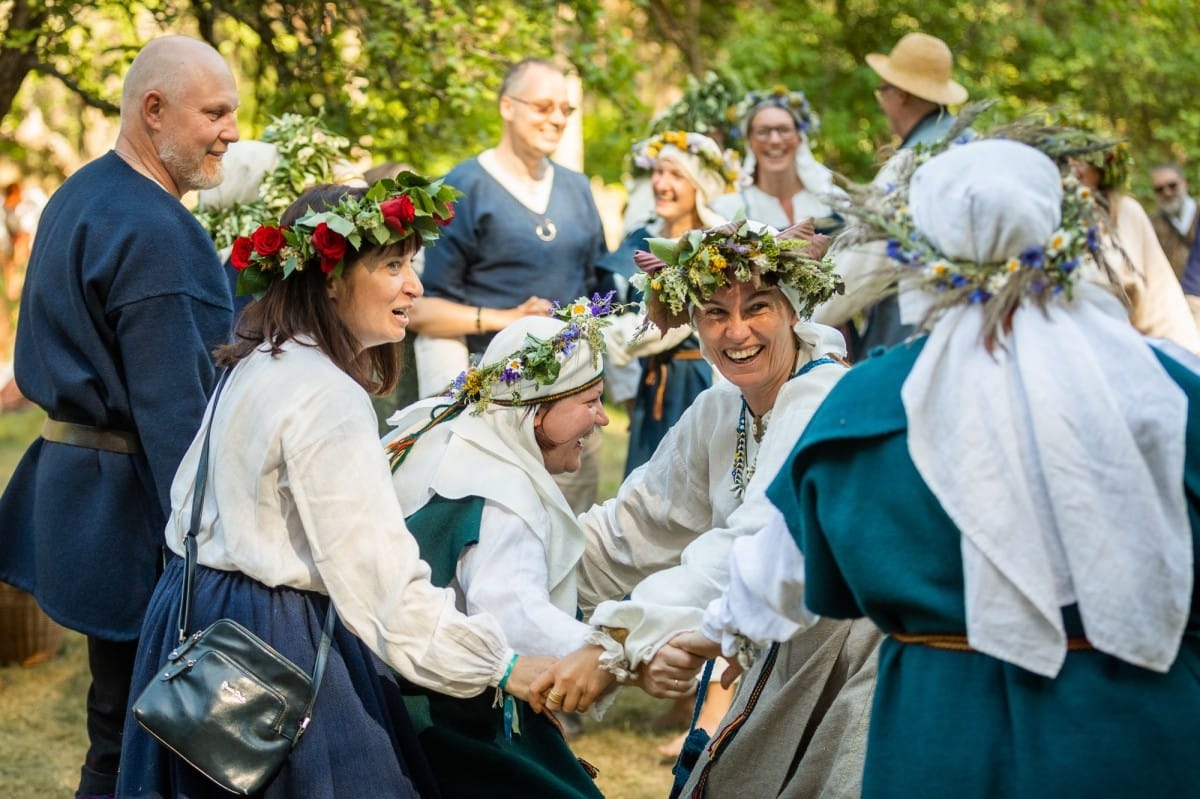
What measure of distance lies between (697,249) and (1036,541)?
154cm

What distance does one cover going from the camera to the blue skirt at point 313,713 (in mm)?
3084

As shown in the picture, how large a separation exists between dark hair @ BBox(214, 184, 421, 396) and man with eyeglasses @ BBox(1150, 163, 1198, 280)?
8.01 meters

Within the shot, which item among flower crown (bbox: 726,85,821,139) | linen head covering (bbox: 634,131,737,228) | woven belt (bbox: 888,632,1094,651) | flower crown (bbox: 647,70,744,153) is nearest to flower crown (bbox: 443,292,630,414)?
woven belt (bbox: 888,632,1094,651)

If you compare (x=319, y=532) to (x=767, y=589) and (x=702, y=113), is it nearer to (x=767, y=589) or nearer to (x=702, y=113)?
(x=767, y=589)

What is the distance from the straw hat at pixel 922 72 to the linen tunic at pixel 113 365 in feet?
12.6

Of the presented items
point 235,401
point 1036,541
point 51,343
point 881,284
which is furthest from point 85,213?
point 1036,541

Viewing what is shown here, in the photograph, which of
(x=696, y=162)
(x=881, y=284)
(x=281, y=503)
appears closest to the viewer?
(x=881, y=284)

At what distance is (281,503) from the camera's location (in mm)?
3127

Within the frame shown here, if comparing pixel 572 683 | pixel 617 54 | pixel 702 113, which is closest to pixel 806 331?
pixel 572 683

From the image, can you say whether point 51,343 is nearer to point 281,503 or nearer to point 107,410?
point 107,410

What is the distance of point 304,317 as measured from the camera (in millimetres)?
3287

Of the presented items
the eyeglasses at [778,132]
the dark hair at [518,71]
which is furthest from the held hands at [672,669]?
the eyeglasses at [778,132]

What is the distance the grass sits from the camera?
17.4ft

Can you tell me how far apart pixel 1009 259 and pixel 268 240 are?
1.66m
